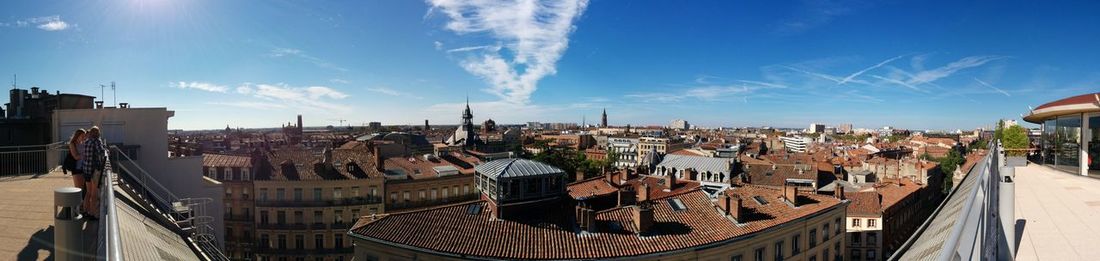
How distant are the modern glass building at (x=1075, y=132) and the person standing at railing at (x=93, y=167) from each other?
2265 centimetres

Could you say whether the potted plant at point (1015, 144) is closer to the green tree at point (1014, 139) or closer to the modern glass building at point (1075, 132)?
the green tree at point (1014, 139)

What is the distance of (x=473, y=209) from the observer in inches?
872

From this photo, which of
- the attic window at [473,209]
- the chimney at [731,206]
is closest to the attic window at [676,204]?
the chimney at [731,206]

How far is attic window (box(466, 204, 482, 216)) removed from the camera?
21.8 m

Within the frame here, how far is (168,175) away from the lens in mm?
16625

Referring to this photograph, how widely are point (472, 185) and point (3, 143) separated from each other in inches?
1034

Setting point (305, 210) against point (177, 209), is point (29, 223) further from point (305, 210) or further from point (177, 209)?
point (305, 210)

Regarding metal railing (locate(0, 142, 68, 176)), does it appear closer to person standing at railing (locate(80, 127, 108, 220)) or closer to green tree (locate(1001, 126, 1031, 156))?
person standing at railing (locate(80, 127, 108, 220))

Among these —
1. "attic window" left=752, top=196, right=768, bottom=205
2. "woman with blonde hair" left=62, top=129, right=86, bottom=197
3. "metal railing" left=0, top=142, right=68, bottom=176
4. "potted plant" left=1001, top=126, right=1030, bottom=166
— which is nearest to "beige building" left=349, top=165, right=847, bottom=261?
"attic window" left=752, top=196, right=768, bottom=205

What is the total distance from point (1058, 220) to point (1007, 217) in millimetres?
2113

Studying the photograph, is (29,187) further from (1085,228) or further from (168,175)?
(1085,228)

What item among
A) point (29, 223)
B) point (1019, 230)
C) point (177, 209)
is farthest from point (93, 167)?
point (1019, 230)

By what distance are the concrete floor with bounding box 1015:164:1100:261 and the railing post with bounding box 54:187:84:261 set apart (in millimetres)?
9883

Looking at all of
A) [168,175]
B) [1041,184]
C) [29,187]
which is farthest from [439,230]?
[1041,184]
